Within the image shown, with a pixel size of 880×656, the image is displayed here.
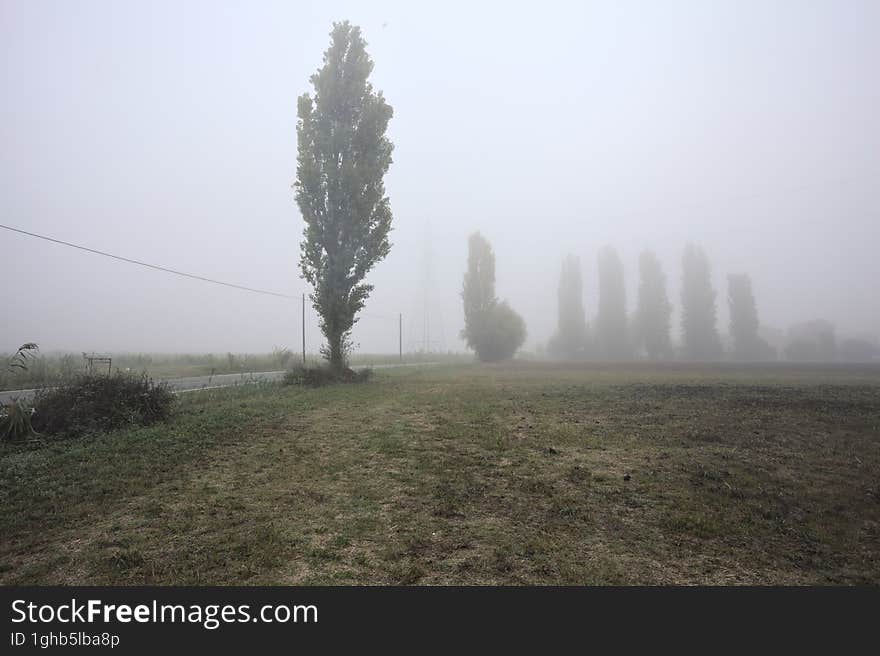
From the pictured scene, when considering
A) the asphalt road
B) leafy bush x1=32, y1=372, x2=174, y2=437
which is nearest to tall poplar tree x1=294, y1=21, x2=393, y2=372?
the asphalt road

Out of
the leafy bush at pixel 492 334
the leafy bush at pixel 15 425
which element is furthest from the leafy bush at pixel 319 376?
the leafy bush at pixel 492 334

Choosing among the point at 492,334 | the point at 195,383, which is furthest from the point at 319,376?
the point at 492,334

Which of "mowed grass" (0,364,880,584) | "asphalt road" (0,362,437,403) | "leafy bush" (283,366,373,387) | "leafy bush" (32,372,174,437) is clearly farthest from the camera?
"leafy bush" (283,366,373,387)

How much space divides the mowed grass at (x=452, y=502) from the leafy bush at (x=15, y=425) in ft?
2.52

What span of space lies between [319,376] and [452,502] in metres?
14.5

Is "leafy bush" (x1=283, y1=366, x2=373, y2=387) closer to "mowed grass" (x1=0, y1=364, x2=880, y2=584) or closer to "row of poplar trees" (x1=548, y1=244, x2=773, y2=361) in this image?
"mowed grass" (x1=0, y1=364, x2=880, y2=584)

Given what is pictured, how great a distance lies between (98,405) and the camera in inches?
376

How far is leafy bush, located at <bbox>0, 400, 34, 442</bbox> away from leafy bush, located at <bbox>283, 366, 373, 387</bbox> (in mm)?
9700

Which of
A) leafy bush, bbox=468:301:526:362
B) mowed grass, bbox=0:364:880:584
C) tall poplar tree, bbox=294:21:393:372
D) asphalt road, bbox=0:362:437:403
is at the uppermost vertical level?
tall poplar tree, bbox=294:21:393:372

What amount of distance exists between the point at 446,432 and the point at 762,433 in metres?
6.81

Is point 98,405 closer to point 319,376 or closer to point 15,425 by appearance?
point 15,425

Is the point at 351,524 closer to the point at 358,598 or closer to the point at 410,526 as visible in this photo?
the point at 410,526

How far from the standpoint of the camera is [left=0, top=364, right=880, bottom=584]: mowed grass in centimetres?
431

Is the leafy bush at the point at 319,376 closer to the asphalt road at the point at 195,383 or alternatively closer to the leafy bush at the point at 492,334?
the asphalt road at the point at 195,383
